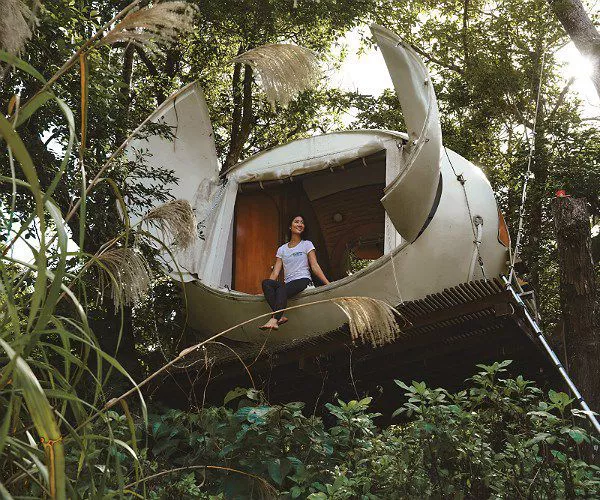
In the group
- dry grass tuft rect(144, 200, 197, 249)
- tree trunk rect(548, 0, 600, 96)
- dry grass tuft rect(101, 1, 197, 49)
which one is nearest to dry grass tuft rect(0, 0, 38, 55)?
dry grass tuft rect(101, 1, 197, 49)

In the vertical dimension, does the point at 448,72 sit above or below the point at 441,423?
above

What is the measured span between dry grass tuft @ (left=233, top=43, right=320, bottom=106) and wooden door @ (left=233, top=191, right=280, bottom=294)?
5559 mm

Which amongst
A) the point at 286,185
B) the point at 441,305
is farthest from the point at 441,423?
the point at 286,185

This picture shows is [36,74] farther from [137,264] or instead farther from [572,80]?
[572,80]

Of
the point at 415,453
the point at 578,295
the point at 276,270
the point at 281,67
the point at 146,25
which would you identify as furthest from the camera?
the point at 276,270

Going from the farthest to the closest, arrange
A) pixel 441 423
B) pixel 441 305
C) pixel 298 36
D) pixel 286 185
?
pixel 298 36 → pixel 286 185 → pixel 441 305 → pixel 441 423

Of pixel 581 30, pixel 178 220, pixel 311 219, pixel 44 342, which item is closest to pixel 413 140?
pixel 311 219

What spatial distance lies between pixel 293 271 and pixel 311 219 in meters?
1.85

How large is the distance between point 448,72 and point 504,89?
1.40 m

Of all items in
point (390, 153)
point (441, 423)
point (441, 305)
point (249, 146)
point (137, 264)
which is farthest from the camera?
point (249, 146)

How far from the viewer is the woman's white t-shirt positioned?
6977 mm

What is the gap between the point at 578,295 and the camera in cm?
584

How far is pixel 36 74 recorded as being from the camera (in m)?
1.67

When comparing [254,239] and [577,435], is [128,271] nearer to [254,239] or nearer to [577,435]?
[577,435]
